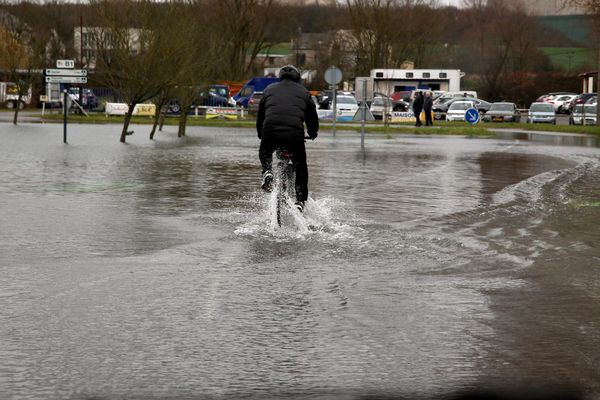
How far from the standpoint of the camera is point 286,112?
12.1m

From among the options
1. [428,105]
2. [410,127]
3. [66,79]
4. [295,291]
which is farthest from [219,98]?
[295,291]

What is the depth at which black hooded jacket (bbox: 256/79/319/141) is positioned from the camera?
12000mm

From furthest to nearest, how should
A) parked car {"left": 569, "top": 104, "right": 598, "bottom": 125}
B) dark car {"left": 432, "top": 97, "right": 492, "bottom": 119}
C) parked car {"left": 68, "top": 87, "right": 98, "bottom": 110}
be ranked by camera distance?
parked car {"left": 68, "top": 87, "right": 98, "bottom": 110}, dark car {"left": 432, "top": 97, "right": 492, "bottom": 119}, parked car {"left": 569, "top": 104, "right": 598, "bottom": 125}

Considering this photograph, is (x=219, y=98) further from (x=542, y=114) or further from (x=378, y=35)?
(x=378, y=35)

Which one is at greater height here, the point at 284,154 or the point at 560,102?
the point at 560,102

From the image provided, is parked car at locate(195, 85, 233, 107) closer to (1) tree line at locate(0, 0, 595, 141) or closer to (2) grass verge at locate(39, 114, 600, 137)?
(1) tree line at locate(0, 0, 595, 141)

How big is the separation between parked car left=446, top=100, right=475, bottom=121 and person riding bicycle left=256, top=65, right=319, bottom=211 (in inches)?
2031

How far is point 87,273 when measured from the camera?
9203 mm

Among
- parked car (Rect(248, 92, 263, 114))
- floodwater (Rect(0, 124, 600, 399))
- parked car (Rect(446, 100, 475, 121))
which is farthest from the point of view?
parked car (Rect(248, 92, 263, 114))

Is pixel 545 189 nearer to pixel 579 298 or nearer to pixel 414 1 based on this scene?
pixel 579 298

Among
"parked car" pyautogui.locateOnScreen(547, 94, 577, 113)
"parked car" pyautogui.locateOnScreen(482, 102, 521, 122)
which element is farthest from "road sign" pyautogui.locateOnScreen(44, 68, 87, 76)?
"parked car" pyautogui.locateOnScreen(547, 94, 577, 113)

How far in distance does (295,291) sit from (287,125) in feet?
12.6

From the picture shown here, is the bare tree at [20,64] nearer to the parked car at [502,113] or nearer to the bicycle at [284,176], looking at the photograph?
the parked car at [502,113]

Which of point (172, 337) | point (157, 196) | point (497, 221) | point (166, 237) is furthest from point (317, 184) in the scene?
point (172, 337)
